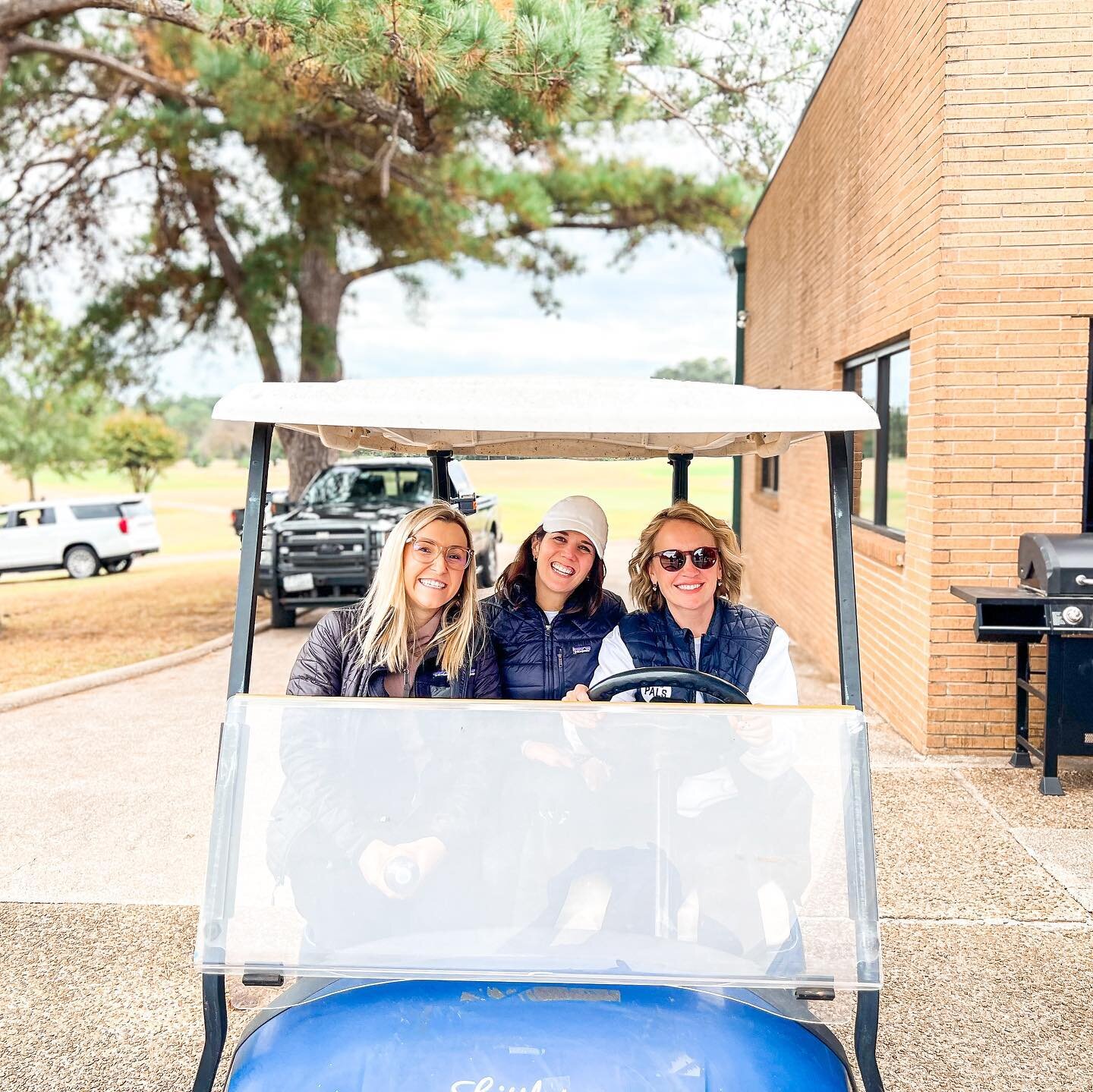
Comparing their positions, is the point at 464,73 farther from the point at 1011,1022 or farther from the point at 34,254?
the point at 34,254

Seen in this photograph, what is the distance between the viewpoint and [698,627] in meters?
3.22

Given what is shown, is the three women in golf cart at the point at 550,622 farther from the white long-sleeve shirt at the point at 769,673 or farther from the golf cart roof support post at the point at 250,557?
the golf cart roof support post at the point at 250,557

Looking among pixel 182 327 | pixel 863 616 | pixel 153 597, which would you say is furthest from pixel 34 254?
pixel 863 616

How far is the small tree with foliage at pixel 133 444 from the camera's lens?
5750 cm

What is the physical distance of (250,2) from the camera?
7.80m

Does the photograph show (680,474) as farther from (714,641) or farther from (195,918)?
(195,918)

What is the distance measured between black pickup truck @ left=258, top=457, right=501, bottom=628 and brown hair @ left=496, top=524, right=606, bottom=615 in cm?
665

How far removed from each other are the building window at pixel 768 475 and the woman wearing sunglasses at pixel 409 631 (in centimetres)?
1034

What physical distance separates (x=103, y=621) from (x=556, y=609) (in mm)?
10656

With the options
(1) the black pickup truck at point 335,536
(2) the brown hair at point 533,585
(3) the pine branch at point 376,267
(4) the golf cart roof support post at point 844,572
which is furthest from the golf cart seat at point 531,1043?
(3) the pine branch at point 376,267

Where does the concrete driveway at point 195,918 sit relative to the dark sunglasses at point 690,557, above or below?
below

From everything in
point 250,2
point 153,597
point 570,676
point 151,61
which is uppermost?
point 151,61

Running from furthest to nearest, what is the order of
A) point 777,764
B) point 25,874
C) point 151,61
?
point 151,61 → point 25,874 → point 777,764

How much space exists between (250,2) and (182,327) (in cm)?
830
